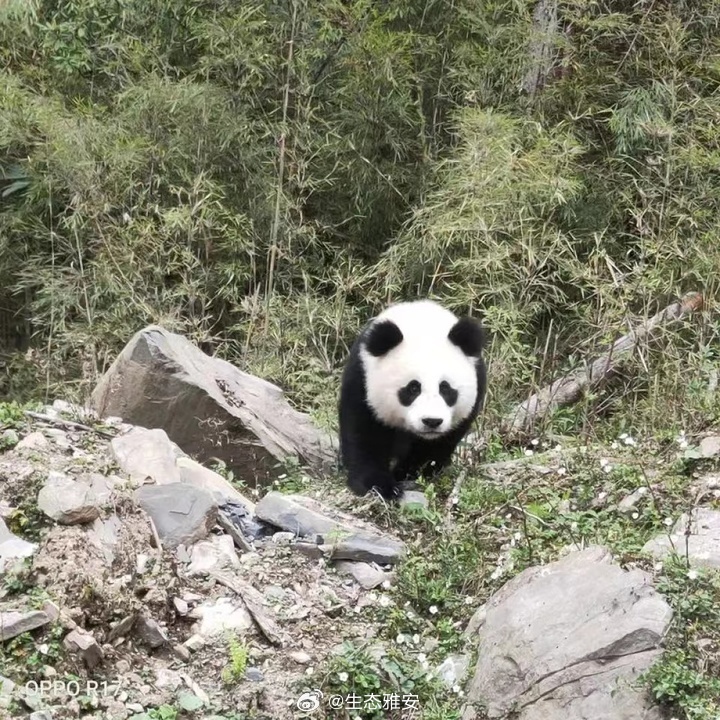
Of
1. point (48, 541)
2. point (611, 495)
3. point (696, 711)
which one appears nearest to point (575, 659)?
point (696, 711)

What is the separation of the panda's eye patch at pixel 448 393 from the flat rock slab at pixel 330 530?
0.73 metres

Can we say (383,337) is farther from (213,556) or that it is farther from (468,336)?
(213,556)

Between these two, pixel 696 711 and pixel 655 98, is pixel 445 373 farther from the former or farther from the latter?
pixel 655 98

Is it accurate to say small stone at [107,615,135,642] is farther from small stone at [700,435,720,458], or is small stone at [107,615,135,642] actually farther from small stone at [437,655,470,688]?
small stone at [700,435,720,458]

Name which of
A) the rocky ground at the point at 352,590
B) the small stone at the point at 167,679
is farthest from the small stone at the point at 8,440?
the small stone at the point at 167,679

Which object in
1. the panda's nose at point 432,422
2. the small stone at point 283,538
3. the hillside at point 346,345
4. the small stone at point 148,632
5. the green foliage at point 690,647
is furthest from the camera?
the panda's nose at point 432,422

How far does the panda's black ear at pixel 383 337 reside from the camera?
4.51 metres

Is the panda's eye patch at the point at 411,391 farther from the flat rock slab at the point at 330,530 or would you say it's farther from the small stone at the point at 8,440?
the small stone at the point at 8,440

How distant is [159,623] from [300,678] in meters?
0.49

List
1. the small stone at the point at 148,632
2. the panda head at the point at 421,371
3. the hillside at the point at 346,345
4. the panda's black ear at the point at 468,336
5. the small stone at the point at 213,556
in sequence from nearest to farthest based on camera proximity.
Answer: the hillside at the point at 346,345, the small stone at the point at 148,632, the small stone at the point at 213,556, the panda head at the point at 421,371, the panda's black ear at the point at 468,336

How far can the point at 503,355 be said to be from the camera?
5660mm

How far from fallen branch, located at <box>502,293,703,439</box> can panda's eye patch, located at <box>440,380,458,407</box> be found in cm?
73

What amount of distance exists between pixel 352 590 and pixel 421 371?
47.6 inches

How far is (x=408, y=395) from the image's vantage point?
4.49 meters
